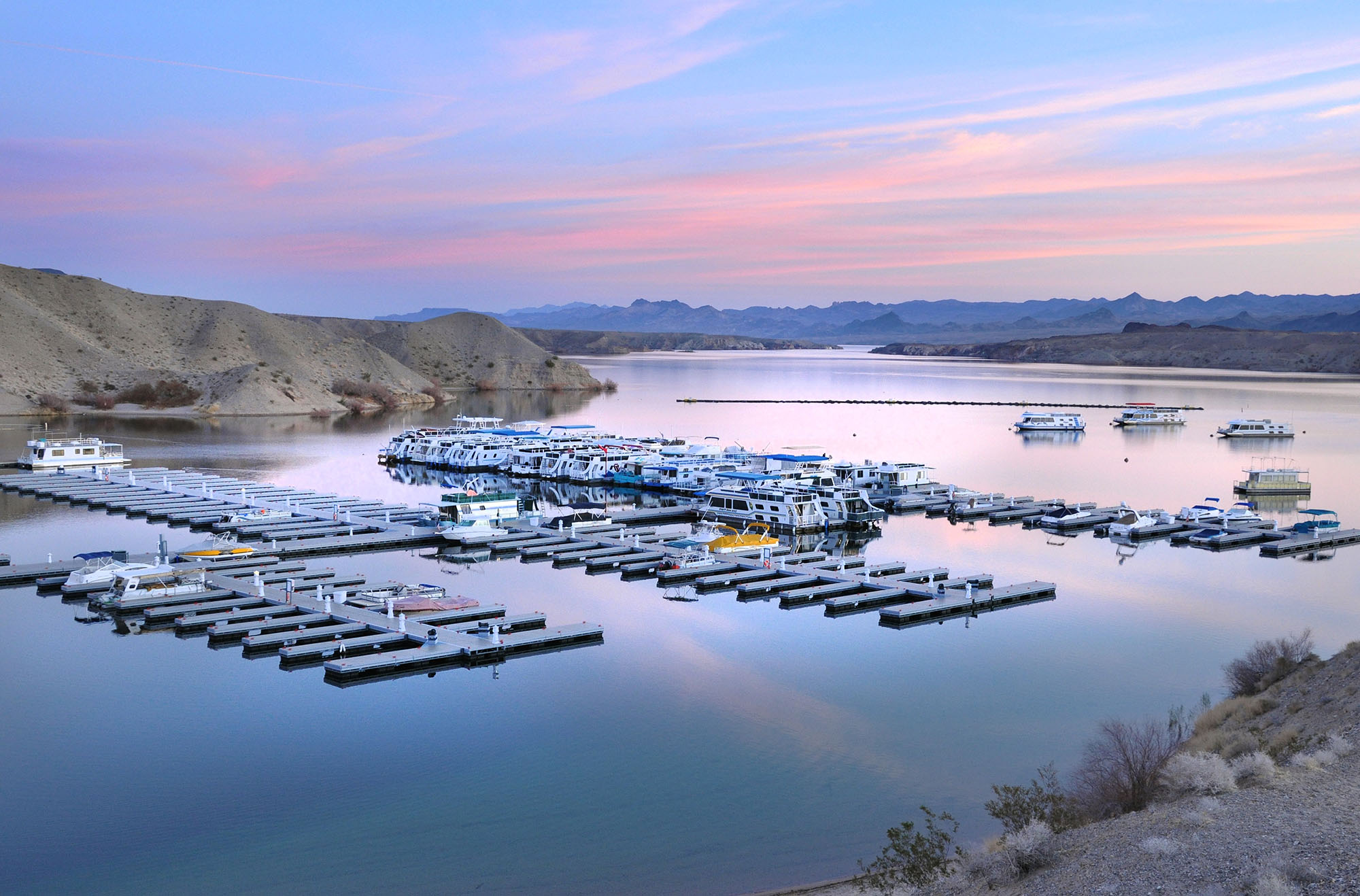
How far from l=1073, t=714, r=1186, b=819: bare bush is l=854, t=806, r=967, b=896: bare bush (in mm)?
2120

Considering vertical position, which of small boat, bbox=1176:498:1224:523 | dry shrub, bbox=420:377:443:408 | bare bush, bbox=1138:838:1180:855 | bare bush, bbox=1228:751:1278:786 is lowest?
small boat, bbox=1176:498:1224:523

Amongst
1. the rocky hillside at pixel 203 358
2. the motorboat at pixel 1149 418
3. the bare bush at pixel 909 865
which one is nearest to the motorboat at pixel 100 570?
the bare bush at pixel 909 865

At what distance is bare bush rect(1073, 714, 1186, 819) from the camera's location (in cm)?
1530

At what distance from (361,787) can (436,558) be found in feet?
62.1

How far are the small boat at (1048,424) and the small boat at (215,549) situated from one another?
6495 centimetres

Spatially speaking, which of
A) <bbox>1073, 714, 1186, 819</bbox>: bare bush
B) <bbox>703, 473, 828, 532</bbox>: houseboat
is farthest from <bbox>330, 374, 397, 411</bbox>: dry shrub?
<bbox>1073, 714, 1186, 819</bbox>: bare bush

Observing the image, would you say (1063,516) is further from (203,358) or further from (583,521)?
(203,358)

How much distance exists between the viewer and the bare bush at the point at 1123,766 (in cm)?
1530

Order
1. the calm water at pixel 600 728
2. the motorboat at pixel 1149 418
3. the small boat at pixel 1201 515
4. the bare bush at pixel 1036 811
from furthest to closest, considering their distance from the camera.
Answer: the motorboat at pixel 1149 418, the small boat at pixel 1201 515, the calm water at pixel 600 728, the bare bush at pixel 1036 811

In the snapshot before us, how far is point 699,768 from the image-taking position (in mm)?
19453

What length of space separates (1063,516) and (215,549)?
29.4 metres

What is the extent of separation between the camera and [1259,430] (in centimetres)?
8250

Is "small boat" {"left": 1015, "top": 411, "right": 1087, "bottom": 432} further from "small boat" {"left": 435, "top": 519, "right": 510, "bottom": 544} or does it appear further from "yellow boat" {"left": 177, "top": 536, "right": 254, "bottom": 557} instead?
"yellow boat" {"left": 177, "top": 536, "right": 254, "bottom": 557}

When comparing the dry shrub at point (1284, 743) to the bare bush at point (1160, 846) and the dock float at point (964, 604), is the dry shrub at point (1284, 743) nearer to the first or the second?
the bare bush at point (1160, 846)
